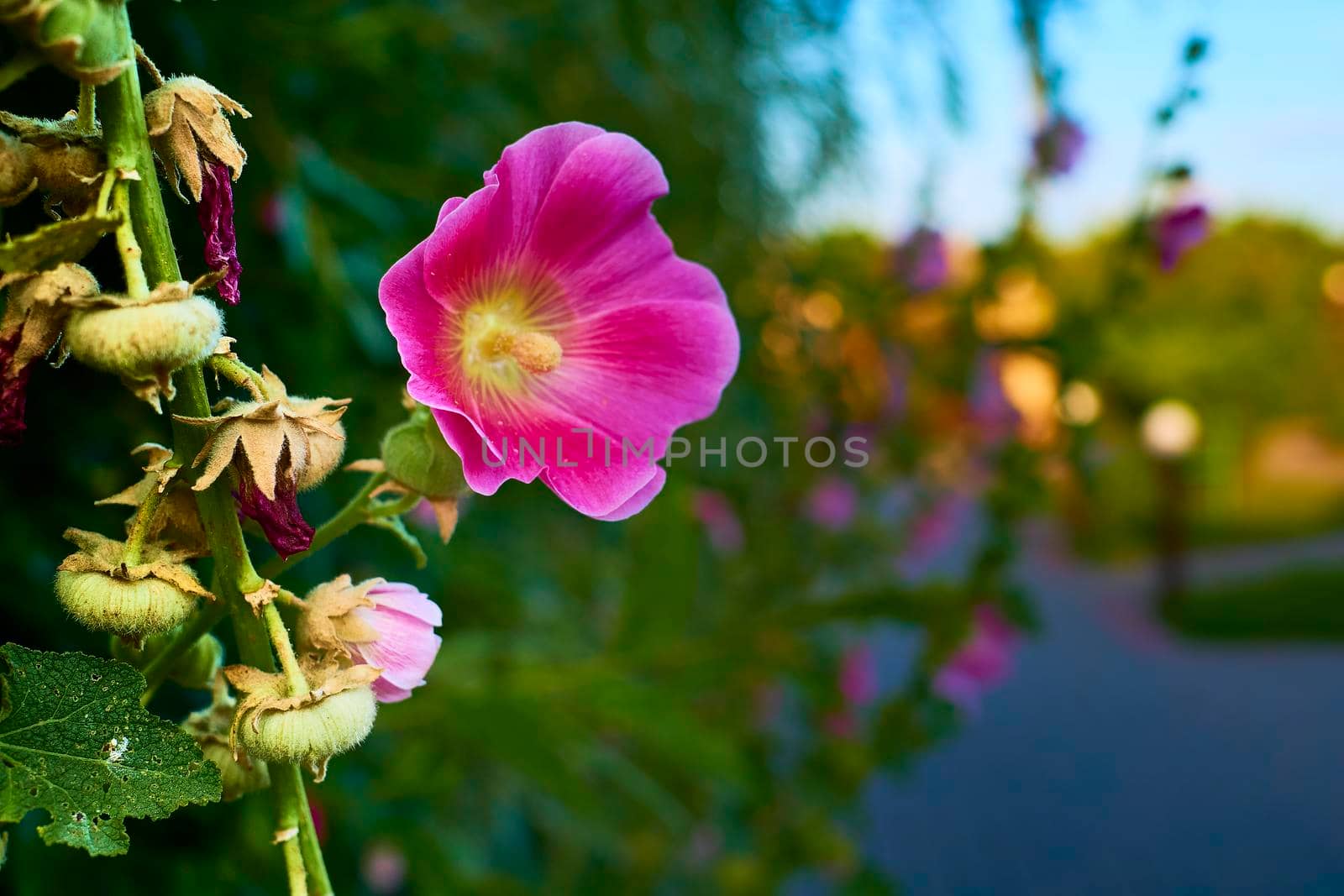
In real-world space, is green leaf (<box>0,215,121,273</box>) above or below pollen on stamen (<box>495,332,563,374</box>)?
below

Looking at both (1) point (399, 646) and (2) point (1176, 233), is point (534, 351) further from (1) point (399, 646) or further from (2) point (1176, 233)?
(2) point (1176, 233)

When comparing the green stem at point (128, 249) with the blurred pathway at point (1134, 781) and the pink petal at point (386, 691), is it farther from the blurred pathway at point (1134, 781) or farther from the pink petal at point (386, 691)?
the blurred pathway at point (1134, 781)

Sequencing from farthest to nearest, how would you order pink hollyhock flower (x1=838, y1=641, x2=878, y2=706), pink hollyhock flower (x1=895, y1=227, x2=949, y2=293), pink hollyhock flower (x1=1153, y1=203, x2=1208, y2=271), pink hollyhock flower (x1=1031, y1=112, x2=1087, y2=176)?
pink hollyhock flower (x1=838, y1=641, x2=878, y2=706) < pink hollyhock flower (x1=895, y1=227, x2=949, y2=293) < pink hollyhock flower (x1=1031, y1=112, x2=1087, y2=176) < pink hollyhock flower (x1=1153, y1=203, x2=1208, y2=271)

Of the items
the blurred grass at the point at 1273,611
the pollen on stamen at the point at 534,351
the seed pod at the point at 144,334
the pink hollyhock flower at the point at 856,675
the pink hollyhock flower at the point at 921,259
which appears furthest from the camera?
the blurred grass at the point at 1273,611

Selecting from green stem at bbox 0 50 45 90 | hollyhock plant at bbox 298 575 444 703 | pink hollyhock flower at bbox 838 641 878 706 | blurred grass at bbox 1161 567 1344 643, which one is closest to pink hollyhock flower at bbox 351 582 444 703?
hollyhock plant at bbox 298 575 444 703

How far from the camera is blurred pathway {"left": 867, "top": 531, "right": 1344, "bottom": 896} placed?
113 inches

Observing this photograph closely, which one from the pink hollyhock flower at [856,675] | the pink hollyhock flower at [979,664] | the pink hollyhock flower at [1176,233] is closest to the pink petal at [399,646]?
the pink hollyhock flower at [1176,233]

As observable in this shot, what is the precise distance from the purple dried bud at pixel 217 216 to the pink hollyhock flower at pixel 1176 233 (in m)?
0.70

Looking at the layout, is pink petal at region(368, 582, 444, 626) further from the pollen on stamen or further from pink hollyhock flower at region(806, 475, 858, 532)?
pink hollyhock flower at region(806, 475, 858, 532)

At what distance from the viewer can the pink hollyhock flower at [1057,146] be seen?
0.97 metres

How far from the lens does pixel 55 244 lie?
0.18m

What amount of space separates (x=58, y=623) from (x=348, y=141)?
39 cm

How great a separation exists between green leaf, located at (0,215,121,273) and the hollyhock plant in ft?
0.25

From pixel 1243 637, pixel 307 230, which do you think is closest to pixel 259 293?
pixel 307 230
